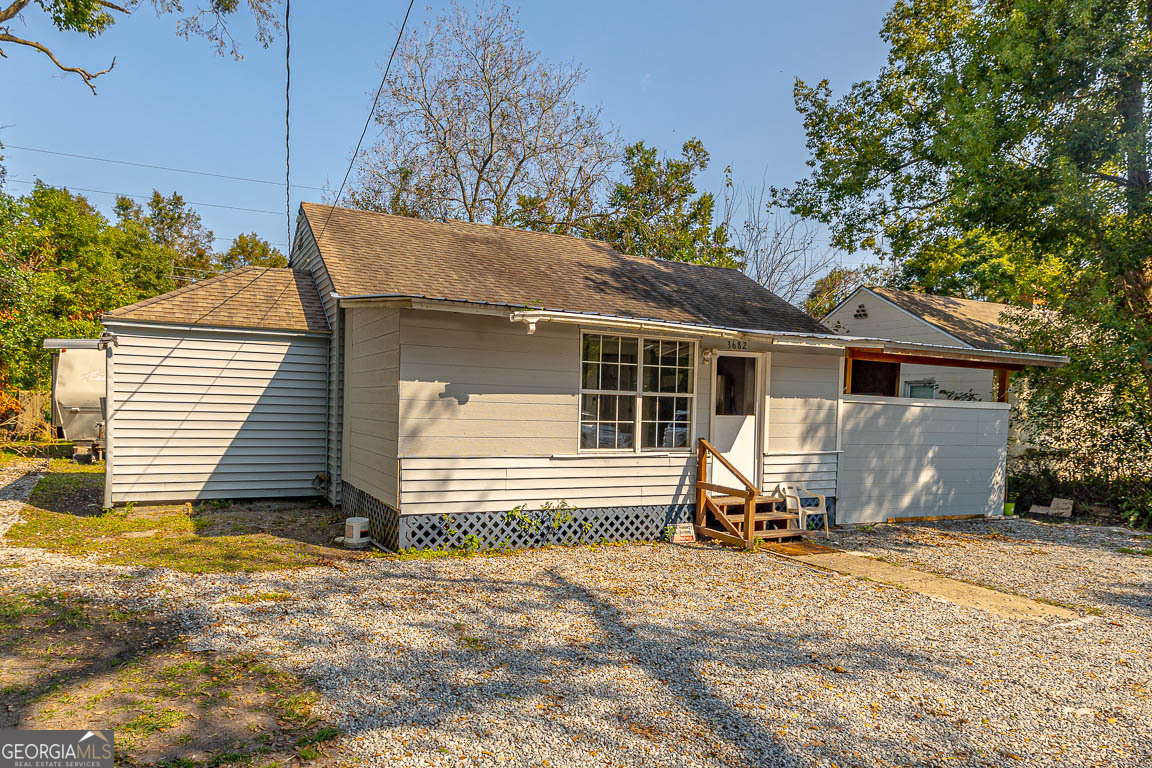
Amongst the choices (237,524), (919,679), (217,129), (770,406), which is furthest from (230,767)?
(217,129)

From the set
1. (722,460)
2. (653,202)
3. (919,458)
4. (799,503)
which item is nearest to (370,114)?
(722,460)

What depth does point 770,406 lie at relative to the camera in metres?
9.38

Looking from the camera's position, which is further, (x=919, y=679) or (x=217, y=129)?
(x=217, y=129)

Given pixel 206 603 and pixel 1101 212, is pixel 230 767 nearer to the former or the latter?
pixel 206 603

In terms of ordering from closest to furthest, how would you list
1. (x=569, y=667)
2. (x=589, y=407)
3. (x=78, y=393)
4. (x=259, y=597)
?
(x=569, y=667) → (x=259, y=597) → (x=589, y=407) → (x=78, y=393)

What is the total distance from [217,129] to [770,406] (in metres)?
10.7

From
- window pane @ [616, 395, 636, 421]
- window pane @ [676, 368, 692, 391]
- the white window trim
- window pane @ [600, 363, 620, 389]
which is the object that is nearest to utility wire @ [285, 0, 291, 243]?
the white window trim

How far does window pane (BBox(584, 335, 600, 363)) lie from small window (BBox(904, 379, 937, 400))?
35.7 feet

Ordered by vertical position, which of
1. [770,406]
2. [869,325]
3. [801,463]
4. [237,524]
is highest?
[869,325]

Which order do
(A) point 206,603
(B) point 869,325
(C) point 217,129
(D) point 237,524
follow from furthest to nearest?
(B) point 869,325 < (C) point 217,129 < (D) point 237,524 < (A) point 206,603

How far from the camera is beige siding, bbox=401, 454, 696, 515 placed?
7270 millimetres

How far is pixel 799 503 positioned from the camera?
9.25 metres

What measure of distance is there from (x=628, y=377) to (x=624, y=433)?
74 cm

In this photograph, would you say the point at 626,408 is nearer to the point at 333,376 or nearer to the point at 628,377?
the point at 628,377
